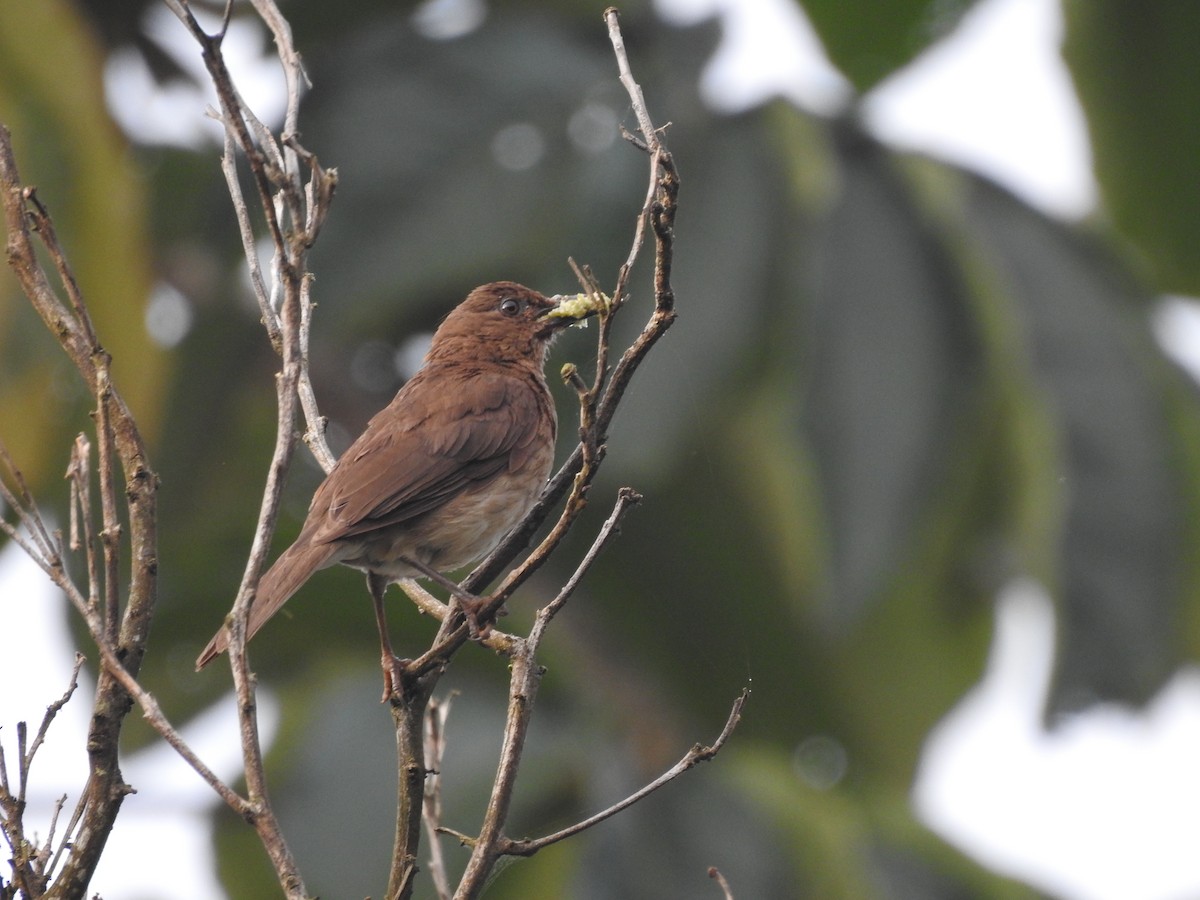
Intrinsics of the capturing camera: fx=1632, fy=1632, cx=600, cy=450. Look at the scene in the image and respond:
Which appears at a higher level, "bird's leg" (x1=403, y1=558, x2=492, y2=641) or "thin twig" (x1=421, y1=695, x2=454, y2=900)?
"bird's leg" (x1=403, y1=558, x2=492, y2=641)

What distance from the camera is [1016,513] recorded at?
747cm

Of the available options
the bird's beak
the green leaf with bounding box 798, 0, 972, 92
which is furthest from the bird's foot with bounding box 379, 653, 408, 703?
the green leaf with bounding box 798, 0, 972, 92

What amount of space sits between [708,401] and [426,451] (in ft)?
8.31

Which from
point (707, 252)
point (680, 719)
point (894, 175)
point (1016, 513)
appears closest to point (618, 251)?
point (707, 252)

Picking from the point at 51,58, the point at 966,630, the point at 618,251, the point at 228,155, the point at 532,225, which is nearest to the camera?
the point at 228,155

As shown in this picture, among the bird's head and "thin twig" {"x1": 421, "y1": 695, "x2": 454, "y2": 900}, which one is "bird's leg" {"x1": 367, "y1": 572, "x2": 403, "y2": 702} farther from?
the bird's head

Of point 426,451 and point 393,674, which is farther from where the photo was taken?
point 426,451

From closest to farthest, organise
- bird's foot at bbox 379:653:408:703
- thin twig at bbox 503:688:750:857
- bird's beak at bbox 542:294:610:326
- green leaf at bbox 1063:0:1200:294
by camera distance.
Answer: thin twig at bbox 503:688:750:857, bird's foot at bbox 379:653:408:703, bird's beak at bbox 542:294:610:326, green leaf at bbox 1063:0:1200:294

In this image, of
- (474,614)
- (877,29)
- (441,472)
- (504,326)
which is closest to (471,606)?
(474,614)

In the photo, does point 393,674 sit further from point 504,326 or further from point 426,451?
point 504,326

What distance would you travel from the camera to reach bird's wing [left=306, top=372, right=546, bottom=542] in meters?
4.70

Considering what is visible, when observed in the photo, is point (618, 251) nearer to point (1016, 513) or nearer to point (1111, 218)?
point (1016, 513)

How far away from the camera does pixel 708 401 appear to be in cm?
737

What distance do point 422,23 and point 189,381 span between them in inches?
99.6
